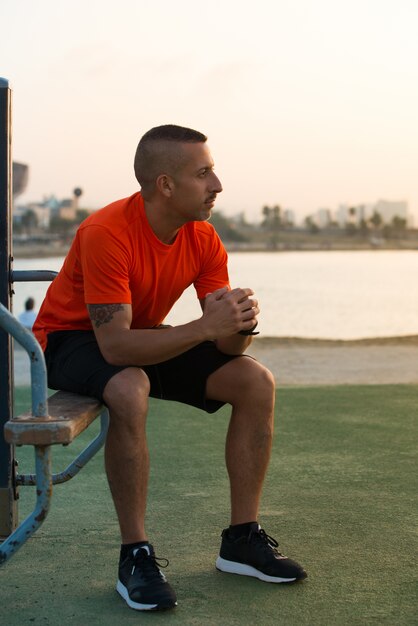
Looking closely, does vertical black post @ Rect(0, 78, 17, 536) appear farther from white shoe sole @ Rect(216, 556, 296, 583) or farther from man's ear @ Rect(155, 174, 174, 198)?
white shoe sole @ Rect(216, 556, 296, 583)

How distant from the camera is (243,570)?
287cm

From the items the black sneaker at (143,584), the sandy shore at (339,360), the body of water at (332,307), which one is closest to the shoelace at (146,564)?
the black sneaker at (143,584)

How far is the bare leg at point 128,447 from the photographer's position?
2645 mm

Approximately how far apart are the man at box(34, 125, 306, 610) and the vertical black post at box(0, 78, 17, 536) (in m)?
0.12

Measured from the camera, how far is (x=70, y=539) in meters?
3.24

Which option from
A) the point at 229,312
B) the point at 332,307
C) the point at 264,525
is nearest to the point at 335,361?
the point at 264,525

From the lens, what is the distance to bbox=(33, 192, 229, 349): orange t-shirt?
2748mm

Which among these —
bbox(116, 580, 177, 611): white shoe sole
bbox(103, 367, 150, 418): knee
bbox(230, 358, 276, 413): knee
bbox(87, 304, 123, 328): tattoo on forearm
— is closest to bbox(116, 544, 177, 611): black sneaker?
bbox(116, 580, 177, 611): white shoe sole

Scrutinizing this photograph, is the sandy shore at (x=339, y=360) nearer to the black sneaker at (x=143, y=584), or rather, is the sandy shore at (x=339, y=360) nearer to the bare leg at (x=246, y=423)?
Answer: the bare leg at (x=246, y=423)

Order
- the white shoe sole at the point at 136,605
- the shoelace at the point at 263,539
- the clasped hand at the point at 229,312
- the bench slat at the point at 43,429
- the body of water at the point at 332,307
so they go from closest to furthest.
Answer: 1. the bench slat at the point at 43,429
2. the white shoe sole at the point at 136,605
3. the clasped hand at the point at 229,312
4. the shoelace at the point at 263,539
5. the body of water at the point at 332,307

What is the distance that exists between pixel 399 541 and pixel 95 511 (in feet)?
3.47

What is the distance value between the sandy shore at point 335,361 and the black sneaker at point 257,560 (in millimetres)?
3844

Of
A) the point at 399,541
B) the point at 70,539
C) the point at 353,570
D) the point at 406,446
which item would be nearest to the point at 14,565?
the point at 70,539

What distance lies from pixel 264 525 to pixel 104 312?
1.07 meters
